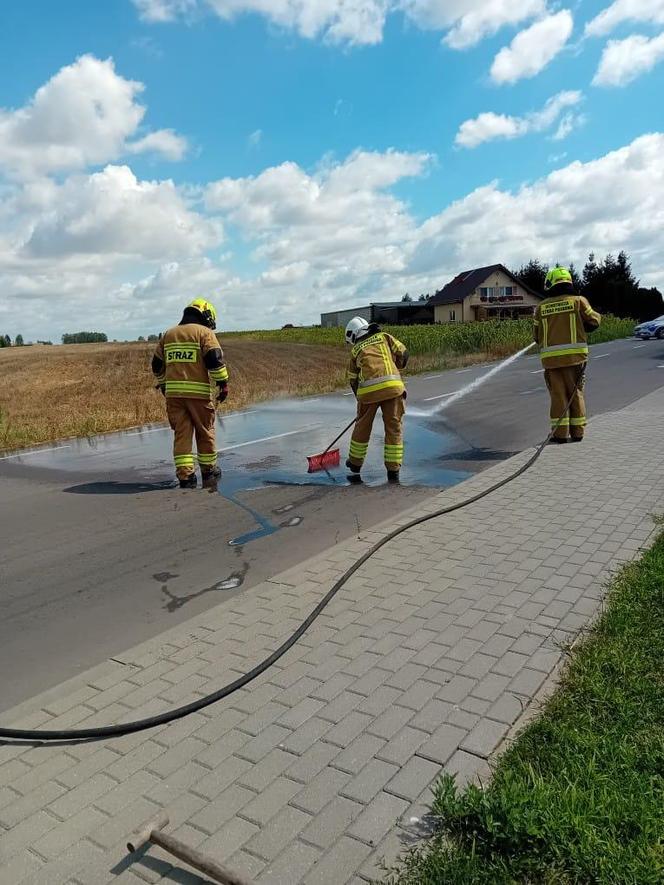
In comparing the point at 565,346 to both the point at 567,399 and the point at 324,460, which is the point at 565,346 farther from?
the point at 324,460

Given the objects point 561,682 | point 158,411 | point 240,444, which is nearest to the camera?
point 561,682

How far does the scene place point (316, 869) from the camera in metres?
2.09

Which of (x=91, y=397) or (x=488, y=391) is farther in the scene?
(x=91, y=397)

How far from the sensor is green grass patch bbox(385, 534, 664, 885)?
1.98 meters

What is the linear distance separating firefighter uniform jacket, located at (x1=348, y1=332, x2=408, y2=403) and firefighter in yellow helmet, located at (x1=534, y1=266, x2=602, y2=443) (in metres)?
2.24

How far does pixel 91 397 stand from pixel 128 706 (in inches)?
718

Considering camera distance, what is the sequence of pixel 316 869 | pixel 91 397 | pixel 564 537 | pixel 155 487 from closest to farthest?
pixel 316 869, pixel 564 537, pixel 155 487, pixel 91 397

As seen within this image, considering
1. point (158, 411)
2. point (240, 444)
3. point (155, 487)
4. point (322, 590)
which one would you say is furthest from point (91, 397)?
point (322, 590)

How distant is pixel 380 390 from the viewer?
7.57m

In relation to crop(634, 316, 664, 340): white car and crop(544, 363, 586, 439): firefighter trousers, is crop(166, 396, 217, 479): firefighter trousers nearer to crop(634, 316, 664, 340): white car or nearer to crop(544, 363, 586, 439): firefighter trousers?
crop(544, 363, 586, 439): firefighter trousers

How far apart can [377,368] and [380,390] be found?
0.82ft

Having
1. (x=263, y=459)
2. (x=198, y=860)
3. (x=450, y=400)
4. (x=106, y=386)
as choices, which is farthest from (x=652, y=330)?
(x=198, y=860)

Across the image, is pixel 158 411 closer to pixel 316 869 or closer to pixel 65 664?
pixel 65 664

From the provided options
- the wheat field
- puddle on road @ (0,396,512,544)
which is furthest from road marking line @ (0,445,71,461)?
the wheat field
